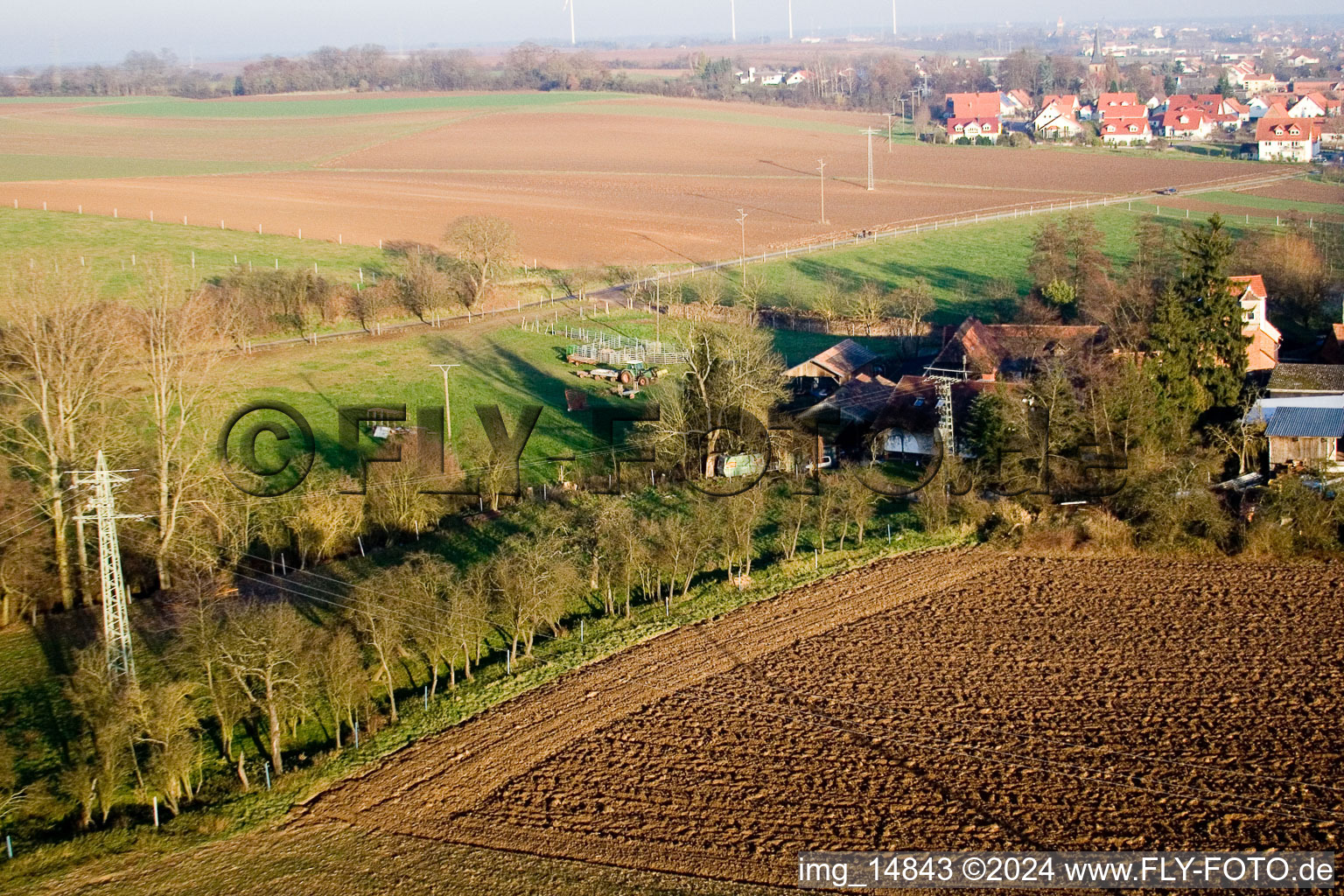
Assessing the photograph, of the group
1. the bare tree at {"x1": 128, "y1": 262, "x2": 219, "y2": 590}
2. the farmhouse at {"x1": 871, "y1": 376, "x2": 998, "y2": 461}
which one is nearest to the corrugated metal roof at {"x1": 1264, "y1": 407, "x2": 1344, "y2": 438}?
the farmhouse at {"x1": 871, "y1": 376, "x2": 998, "y2": 461}

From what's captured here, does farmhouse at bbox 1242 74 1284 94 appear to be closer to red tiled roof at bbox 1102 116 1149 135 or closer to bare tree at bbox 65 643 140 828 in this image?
red tiled roof at bbox 1102 116 1149 135

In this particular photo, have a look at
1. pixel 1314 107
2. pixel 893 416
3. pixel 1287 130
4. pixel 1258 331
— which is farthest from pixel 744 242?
pixel 1314 107

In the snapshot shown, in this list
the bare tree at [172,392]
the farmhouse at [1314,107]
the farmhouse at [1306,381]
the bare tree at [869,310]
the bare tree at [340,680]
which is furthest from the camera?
the farmhouse at [1314,107]

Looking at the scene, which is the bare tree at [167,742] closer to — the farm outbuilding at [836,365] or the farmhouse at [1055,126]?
the farm outbuilding at [836,365]

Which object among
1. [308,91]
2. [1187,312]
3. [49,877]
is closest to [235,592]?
[49,877]

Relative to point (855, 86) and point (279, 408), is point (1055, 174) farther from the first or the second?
point (855, 86)

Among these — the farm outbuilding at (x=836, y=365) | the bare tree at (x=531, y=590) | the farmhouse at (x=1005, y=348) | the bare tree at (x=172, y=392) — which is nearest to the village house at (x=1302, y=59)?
the farmhouse at (x=1005, y=348)
